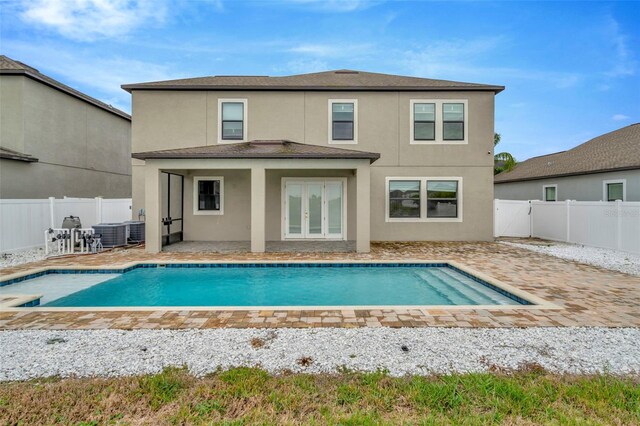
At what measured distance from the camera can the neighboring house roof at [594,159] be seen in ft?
50.6

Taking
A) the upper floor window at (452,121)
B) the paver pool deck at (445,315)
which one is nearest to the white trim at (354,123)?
the upper floor window at (452,121)

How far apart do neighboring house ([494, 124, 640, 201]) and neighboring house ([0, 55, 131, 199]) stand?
25.3m

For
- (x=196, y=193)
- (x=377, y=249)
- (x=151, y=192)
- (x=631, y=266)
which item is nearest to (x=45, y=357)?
(x=151, y=192)

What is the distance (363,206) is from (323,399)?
8365mm

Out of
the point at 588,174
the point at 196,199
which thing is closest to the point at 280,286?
the point at 196,199

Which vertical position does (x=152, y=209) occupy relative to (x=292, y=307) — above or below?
above

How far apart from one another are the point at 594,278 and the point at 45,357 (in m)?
9.97

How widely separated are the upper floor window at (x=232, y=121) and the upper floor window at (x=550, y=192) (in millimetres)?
17317

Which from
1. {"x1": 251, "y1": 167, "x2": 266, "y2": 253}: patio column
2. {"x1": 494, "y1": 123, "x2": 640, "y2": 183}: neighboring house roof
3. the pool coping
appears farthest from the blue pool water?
{"x1": 494, "y1": 123, "x2": 640, "y2": 183}: neighboring house roof

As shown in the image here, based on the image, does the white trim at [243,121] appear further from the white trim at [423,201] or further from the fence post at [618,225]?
the fence post at [618,225]

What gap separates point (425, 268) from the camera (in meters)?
9.48

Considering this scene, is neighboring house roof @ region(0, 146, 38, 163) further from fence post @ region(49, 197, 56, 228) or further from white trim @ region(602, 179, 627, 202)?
white trim @ region(602, 179, 627, 202)

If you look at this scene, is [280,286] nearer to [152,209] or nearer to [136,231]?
[152,209]

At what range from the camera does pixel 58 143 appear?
1590 centimetres
